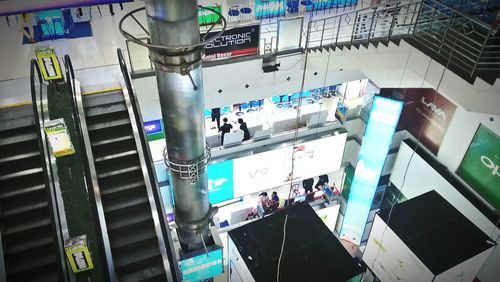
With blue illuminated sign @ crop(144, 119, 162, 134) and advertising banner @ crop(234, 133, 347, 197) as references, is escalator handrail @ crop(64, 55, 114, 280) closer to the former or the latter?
blue illuminated sign @ crop(144, 119, 162, 134)

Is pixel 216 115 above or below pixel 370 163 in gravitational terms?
above

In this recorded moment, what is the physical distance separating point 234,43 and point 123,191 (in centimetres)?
365

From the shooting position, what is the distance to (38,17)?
33.4 feet

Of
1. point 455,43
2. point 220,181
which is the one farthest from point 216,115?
point 455,43

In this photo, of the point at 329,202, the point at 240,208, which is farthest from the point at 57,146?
the point at 329,202

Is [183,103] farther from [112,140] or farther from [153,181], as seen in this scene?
[112,140]

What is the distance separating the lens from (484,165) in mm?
8047

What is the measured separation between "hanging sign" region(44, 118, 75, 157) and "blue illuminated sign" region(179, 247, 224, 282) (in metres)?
2.87

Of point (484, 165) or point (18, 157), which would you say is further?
point (484, 165)

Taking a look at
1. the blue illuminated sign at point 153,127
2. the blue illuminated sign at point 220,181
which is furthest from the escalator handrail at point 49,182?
the blue illuminated sign at point 220,181

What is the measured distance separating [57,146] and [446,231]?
5.94 m

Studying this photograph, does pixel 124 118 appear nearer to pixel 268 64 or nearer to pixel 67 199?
pixel 67 199

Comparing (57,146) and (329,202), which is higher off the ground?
(57,146)

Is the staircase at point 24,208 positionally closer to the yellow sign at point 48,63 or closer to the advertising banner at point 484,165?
the yellow sign at point 48,63
